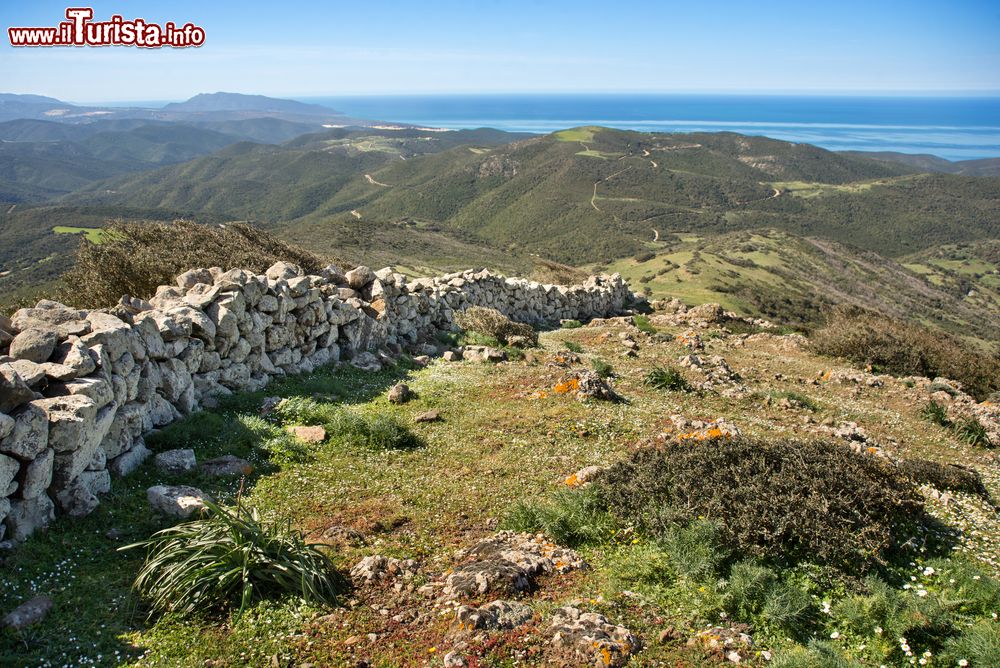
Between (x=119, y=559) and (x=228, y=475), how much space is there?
6.09 ft

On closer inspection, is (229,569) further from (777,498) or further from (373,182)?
(373,182)

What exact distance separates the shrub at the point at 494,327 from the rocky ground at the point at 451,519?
2908mm

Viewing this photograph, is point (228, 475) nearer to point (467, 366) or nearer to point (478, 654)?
point (478, 654)

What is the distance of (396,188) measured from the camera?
170 metres

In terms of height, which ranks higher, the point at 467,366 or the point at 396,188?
the point at 396,188

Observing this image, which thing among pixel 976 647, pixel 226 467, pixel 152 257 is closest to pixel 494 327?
pixel 152 257

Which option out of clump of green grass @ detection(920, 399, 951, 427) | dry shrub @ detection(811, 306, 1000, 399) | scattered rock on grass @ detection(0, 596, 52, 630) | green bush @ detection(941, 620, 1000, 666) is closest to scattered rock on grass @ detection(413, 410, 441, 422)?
scattered rock on grass @ detection(0, 596, 52, 630)

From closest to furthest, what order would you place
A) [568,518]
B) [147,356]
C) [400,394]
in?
[568,518], [147,356], [400,394]

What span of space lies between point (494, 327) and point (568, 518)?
11.0m

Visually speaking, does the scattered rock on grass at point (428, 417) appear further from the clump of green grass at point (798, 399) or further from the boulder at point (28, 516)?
the clump of green grass at point (798, 399)

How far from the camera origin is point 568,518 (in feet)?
21.7

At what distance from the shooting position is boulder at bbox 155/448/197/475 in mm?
7414

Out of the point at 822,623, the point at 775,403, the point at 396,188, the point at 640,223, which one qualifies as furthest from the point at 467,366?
the point at 396,188

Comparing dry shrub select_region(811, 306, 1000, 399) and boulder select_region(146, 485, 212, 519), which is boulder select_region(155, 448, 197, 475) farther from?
dry shrub select_region(811, 306, 1000, 399)
